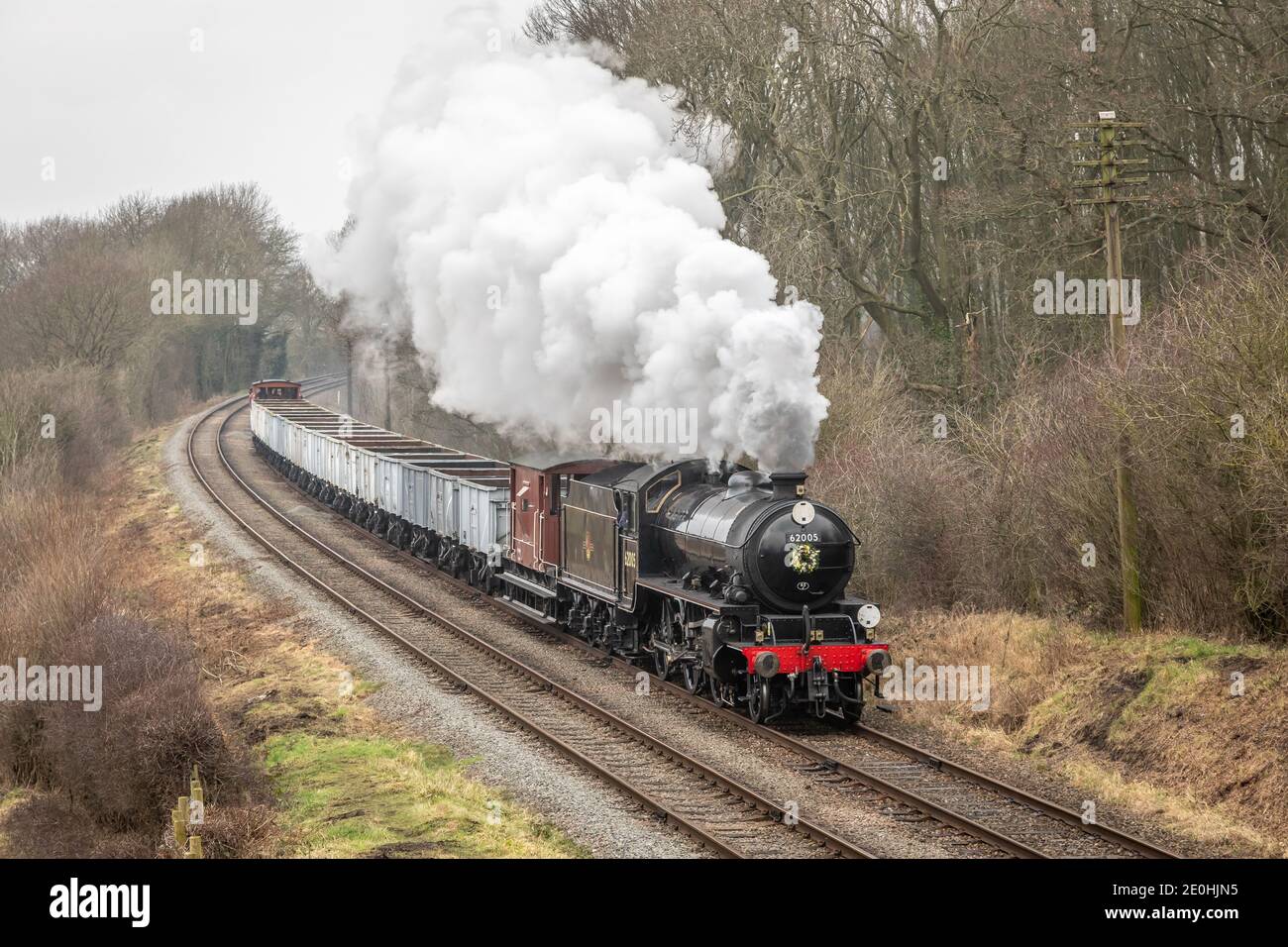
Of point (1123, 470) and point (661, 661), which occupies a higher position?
point (1123, 470)

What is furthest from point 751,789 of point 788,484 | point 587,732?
point 788,484

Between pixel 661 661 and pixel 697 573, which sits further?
pixel 661 661

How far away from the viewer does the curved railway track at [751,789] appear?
10477 mm

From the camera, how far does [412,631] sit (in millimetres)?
20641

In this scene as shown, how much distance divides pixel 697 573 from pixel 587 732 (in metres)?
2.27

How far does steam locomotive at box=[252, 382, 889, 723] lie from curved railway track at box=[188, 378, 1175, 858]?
0.53 m

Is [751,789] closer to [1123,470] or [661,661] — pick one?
[661,661]

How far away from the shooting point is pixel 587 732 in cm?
1448

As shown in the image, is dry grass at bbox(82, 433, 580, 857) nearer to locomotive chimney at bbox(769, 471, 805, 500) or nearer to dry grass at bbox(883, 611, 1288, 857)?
locomotive chimney at bbox(769, 471, 805, 500)

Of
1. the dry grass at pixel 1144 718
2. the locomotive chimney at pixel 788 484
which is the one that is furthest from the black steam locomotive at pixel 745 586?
the dry grass at pixel 1144 718

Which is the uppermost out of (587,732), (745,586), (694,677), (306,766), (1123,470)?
(1123,470)

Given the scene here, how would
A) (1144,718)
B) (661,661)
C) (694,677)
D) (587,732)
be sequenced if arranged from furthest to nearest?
(661,661) → (694,677) → (587,732) → (1144,718)

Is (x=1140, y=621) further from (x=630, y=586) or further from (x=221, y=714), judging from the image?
(x=221, y=714)

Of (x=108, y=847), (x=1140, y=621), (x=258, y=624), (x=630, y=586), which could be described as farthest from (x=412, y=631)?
(x=1140, y=621)
